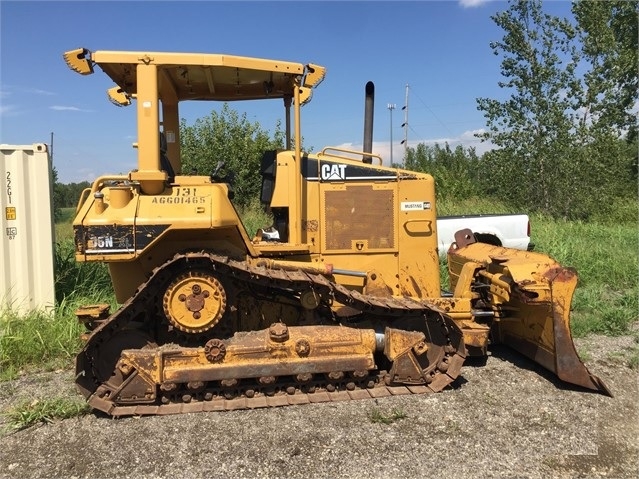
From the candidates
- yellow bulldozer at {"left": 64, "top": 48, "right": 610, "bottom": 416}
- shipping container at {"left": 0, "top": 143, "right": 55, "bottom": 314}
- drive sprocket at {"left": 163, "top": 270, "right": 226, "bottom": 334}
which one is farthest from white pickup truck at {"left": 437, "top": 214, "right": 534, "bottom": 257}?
shipping container at {"left": 0, "top": 143, "right": 55, "bottom": 314}

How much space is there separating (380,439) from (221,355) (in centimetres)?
144

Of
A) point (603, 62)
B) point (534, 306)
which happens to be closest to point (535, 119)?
point (603, 62)

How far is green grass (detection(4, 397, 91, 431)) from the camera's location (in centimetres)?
404

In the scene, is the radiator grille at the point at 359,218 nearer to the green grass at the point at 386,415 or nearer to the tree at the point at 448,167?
the green grass at the point at 386,415

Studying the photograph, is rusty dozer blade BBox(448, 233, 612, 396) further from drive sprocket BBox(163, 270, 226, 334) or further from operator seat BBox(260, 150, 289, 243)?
drive sprocket BBox(163, 270, 226, 334)

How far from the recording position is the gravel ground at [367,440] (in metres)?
3.33

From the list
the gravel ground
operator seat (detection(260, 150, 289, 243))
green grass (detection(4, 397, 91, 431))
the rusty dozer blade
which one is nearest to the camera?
the gravel ground

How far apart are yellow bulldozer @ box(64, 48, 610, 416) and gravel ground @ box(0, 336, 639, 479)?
0.72ft

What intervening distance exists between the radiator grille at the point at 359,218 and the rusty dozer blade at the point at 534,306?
1161 mm

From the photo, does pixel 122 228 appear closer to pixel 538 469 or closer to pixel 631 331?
pixel 538 469

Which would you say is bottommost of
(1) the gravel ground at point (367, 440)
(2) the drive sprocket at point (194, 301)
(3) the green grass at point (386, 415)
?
(1) the gravel ground at point (367, 440)

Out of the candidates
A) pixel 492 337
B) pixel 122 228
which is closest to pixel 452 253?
pixel 492 337

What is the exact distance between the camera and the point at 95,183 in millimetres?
4531

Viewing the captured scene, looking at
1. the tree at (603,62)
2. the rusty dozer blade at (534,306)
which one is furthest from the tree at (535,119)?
the rusty dozer blade at (534,306)
